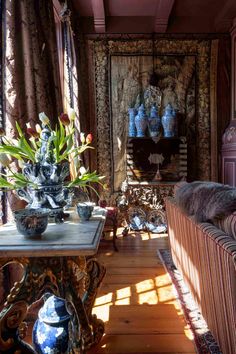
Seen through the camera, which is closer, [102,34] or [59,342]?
[59,342]

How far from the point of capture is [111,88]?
4.55 m

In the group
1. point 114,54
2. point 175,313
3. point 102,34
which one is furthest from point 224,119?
point 175,313

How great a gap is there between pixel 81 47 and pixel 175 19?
156 centimetres

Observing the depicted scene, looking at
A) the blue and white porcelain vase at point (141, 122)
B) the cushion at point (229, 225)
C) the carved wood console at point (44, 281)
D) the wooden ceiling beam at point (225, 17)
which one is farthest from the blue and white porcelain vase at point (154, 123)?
the carved wood console at point (44, 281)

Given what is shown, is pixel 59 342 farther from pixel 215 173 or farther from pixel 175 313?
pixel 215 173

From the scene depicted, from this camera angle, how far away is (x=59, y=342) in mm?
1382

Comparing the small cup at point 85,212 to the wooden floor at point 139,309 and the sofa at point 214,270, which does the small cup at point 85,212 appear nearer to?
the sofa at point 214,270

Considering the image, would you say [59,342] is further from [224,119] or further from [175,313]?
[224,119]

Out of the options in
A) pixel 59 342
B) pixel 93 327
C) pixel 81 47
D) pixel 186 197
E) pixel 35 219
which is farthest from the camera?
pixel 81 47

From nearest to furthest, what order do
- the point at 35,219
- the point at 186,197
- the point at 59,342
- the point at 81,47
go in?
the point at 35,219 < the point at 59,342 < the point at 186,197 < the point at 81,47

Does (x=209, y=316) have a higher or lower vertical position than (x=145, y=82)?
lower

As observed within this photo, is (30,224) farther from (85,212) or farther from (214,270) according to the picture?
(214,270)

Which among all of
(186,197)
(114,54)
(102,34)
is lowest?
(186,197)

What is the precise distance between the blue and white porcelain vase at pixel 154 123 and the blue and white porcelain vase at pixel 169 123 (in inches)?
3.7
